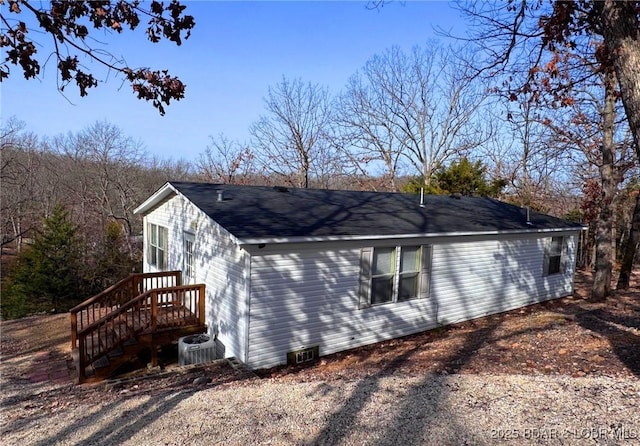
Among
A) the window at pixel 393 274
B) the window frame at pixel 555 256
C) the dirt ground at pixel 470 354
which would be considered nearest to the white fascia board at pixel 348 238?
the window at pixel 393 274

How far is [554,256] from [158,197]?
12190 mm

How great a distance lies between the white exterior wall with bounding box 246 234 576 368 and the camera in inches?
287

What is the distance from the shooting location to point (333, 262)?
26.0ft

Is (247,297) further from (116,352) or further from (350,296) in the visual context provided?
(116,352)

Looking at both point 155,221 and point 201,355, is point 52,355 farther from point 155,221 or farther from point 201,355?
point 155,221

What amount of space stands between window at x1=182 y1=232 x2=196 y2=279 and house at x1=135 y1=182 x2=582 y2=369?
0.03 m

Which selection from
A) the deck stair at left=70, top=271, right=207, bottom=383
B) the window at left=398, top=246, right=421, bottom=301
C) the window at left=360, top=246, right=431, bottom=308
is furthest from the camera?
the window at left=398, top=246, right=421, bottom=301

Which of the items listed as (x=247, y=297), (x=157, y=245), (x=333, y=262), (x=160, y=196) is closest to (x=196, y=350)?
(x=247, y=297)

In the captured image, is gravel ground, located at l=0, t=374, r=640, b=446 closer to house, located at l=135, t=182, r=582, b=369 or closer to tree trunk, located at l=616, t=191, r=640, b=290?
house, located at l=135, t=182, r=582, b=369

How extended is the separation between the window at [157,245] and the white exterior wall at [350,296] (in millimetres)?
5363

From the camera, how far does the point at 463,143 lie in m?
28.0

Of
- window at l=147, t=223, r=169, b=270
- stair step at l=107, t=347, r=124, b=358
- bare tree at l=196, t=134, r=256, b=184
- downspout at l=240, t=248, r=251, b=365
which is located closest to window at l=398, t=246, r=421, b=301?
downspout at l=240, t=248, r=251, b=365

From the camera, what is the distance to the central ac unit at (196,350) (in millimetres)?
7648

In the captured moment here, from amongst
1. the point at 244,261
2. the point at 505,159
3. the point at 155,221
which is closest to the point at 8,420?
the point at 244,261
